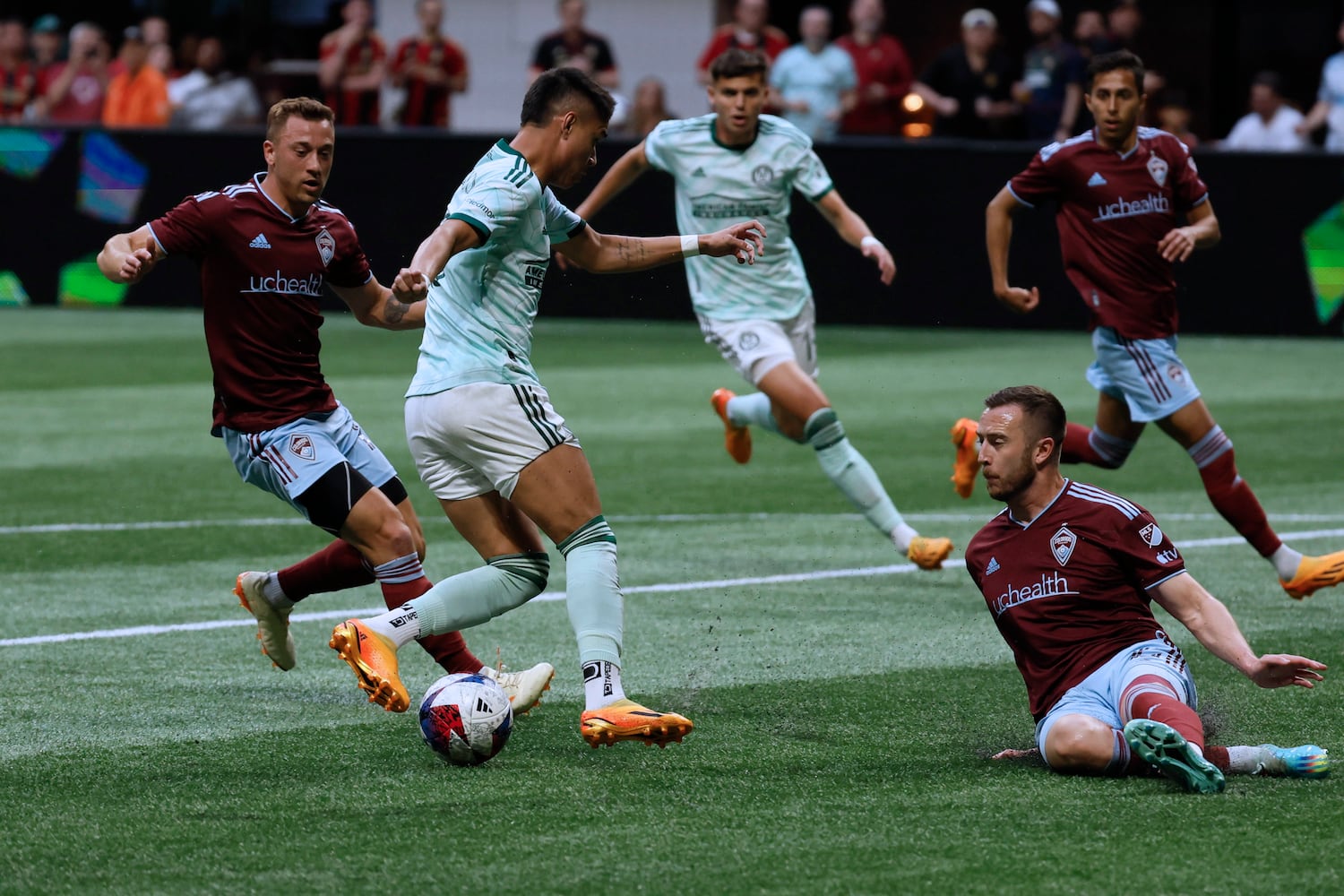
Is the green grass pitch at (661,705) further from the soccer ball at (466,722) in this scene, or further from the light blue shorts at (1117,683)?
the light blue shorts at (1117,683)

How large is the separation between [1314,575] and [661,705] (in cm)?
318

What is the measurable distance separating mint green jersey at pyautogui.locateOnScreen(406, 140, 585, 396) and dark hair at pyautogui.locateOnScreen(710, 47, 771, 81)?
3.70 metres

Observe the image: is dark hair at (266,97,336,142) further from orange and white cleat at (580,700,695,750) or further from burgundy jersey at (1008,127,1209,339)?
burgundy jersey at (1008,127,1209,339)

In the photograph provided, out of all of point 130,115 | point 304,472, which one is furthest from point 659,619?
point 130,115

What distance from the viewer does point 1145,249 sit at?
30.0 ft

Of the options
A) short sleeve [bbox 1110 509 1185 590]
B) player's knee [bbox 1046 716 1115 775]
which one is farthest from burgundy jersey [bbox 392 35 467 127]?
player's knee [bbox 1046 716 1115 775]

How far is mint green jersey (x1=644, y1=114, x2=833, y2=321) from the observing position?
10.4 m

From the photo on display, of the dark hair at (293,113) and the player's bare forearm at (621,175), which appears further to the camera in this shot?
the player's bare forearm at (621,175)

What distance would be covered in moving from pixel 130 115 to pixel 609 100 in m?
18.1

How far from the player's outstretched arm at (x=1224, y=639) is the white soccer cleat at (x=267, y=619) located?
3058 millimetres

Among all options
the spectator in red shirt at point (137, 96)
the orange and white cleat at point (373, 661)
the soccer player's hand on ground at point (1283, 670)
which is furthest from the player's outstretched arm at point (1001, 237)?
the spectator in red shirt at point (137, 96)

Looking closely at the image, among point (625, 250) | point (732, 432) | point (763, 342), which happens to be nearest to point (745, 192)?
point (763, 342)

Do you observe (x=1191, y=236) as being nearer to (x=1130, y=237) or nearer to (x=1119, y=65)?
(x=1130, y=237)

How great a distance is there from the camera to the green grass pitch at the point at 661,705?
4.93 meters
